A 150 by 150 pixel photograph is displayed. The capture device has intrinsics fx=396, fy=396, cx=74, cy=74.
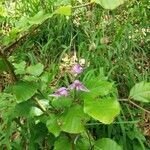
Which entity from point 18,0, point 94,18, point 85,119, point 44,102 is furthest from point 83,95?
point 18,0

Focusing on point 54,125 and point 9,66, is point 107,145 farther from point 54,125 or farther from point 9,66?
point 9,66

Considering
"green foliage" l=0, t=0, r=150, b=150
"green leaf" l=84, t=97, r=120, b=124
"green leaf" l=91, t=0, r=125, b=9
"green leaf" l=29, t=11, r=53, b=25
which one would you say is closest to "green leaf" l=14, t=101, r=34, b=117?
"green foliage" l=0, t=0, r=150, b=150

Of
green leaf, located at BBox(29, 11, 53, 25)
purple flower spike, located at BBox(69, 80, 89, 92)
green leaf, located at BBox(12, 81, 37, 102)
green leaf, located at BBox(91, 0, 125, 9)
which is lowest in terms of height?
purple flower spike, located at BBox(69, 80, 89, 92)

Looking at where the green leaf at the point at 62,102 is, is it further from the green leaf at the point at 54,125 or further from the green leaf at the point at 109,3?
the green leaf at the point at 109,3

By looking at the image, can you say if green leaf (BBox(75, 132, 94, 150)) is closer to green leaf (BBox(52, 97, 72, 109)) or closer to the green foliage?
the green foliage

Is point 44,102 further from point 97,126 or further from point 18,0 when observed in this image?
point 18,0
